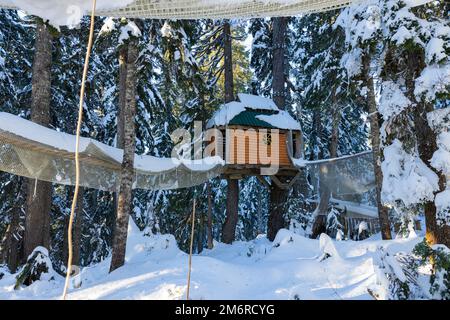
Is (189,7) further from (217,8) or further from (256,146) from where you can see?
(256,146)

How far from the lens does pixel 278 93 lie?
12266mm

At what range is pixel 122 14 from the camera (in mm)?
3621

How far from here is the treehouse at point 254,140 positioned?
33.8ft

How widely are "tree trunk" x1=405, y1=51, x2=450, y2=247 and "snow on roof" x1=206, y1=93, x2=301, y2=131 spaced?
17.1 feet

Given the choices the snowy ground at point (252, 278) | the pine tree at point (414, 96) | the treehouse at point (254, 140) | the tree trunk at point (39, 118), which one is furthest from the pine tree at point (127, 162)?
the pine tree at point (414, 96)

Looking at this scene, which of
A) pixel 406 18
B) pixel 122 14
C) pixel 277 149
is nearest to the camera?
pixel 122 14

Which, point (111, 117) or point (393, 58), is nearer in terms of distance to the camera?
point (393, 58)

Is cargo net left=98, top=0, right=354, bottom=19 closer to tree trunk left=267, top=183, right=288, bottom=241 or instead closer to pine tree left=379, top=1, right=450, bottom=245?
pine tree left=379, top=1, right=450, bottom=245

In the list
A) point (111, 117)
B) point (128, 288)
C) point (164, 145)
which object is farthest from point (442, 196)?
point (111, 117)

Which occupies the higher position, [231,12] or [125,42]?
[125,42]

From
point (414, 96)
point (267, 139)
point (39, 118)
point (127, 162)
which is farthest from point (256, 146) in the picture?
point (39, 118)

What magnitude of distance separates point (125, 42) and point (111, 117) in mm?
7030

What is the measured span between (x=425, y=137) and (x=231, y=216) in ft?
22.7

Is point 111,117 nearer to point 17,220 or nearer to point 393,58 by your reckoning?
point 17,220
